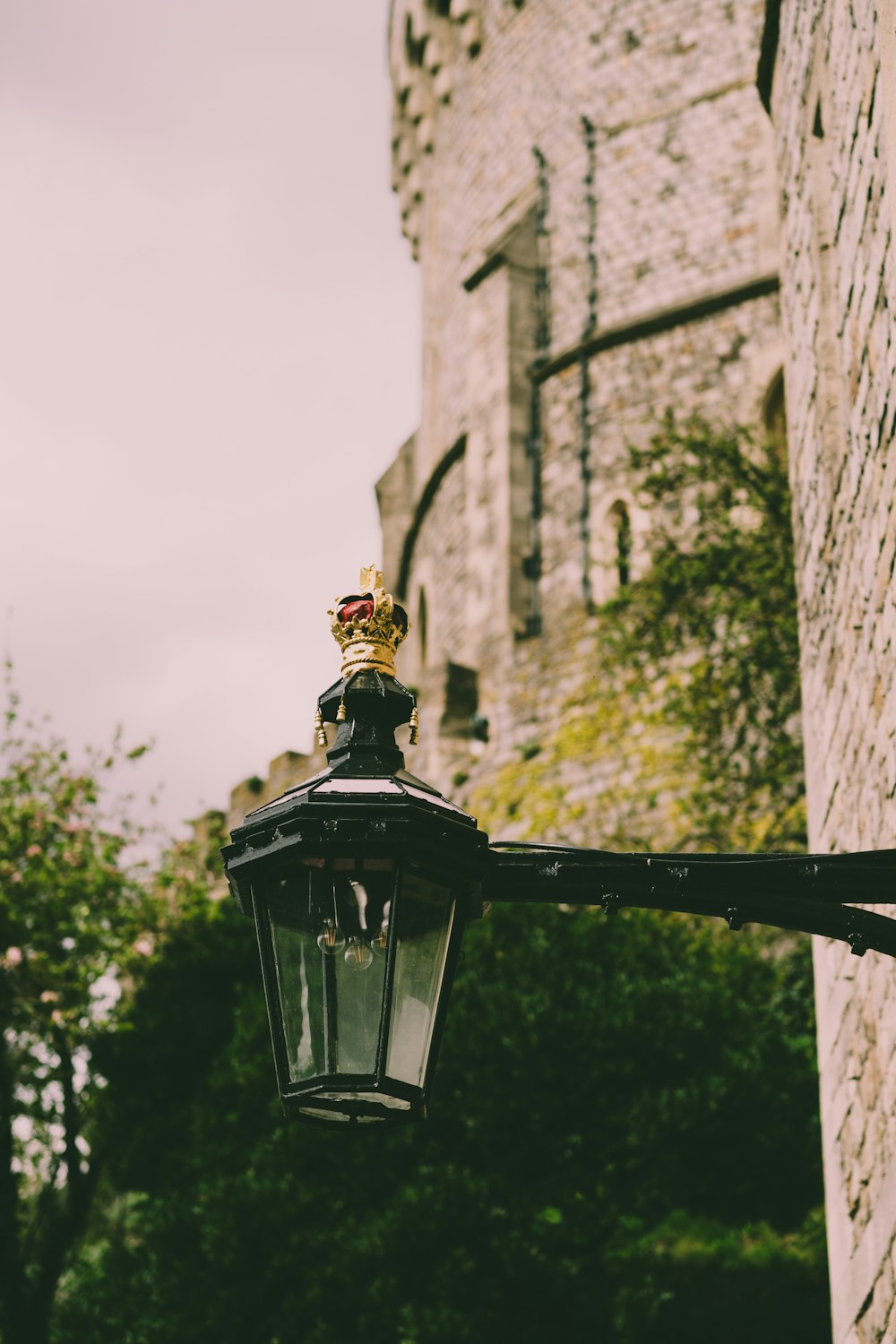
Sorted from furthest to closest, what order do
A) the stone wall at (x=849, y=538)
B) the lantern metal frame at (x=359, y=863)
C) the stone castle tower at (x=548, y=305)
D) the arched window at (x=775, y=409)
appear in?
the stone castle tower at (x=548, y=305) < the arched window at (x=775, y=409) < the stone wall at (x=849, y=538) < the lantern metal frame at (x=359, y=863)

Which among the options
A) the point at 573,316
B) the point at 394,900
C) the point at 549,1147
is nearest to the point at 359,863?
the point at 394,900

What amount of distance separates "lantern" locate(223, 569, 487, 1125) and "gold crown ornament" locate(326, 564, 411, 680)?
289mm

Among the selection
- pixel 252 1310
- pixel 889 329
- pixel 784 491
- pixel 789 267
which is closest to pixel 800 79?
pixel 789 267

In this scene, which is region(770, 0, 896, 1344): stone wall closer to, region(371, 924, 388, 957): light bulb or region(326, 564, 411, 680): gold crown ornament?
region(326, 564, 411, 680): gold crown ornament

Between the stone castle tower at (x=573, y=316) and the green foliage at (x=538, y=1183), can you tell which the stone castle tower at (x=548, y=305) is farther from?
the green foliage at (x=538, y=1183)

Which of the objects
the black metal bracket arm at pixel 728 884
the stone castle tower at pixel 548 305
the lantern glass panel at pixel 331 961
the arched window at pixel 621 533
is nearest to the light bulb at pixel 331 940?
the lantern glass panel at pixel 331 961

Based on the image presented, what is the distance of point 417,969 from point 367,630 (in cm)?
63

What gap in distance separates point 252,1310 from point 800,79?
7.62 m

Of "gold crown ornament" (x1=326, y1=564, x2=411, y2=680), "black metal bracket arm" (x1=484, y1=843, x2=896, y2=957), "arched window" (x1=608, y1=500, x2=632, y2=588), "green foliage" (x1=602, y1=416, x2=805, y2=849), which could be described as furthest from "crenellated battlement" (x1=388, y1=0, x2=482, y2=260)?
"black metal bracket arm" (x1=484, y1=843, x2=896, y2=957)

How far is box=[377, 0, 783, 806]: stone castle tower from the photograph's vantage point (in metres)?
19.0

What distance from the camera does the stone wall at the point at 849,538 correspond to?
4.77m

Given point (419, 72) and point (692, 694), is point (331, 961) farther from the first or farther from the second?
point (419, 72)

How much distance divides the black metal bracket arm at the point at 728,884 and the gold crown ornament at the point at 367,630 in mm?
443

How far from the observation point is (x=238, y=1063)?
12.7 meters
